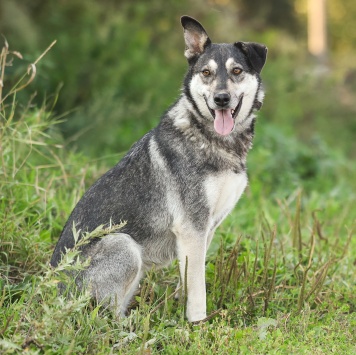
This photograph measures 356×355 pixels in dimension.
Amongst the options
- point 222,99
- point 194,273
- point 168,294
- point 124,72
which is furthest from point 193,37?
point 124,72

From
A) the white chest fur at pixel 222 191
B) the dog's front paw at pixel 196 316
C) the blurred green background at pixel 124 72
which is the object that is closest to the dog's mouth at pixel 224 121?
the white chest fur at pixel 222 191

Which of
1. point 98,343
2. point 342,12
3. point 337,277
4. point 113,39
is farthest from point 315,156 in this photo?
point 342,12

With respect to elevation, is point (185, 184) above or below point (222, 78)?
below

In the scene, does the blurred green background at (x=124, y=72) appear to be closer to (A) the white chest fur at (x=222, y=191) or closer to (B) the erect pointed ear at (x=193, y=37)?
(B) the erect pointed ear at (x=193, y=37)

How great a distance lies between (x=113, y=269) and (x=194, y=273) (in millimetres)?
558

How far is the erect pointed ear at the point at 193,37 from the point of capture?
4750mm

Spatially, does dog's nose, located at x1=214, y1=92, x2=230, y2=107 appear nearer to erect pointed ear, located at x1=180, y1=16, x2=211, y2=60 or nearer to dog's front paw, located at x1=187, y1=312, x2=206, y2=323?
erect pointed ear, located at x1=180, y1=16, x2=211, y2=60

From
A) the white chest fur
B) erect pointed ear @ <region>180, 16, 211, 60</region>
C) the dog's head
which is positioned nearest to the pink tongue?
the dog's head

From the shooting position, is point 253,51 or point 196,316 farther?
point 253,51

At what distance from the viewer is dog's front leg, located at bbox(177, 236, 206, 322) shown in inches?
175

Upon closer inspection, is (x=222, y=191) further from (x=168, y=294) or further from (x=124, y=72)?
(x=124, y=72)

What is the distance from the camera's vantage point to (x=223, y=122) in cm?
455

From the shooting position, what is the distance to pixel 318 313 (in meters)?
4.79

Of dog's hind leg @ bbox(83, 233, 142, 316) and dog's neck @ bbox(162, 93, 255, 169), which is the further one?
dog's neck @ bbox(162, 93, 255, 169)
